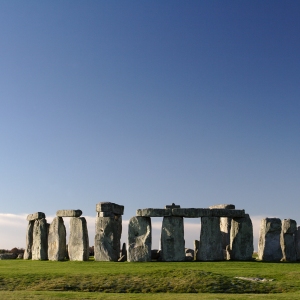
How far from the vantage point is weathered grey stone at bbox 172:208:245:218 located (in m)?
26.7

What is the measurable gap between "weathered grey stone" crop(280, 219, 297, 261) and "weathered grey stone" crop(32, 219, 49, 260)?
40.4 ft

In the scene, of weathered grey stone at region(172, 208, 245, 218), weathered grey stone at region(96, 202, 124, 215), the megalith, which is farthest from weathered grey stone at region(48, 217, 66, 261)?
weathered grey stone at region(172, 208, 245, 218)

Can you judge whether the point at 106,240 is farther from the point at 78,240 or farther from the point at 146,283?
Answer: the point at 146,283

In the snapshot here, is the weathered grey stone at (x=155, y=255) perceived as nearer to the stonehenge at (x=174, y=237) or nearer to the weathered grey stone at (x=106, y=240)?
the stonehenge at (x=174, y=237)

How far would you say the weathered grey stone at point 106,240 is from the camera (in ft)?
88.4

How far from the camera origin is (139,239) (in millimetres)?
26672

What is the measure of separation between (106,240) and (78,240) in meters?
1.66

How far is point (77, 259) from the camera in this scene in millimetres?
27672

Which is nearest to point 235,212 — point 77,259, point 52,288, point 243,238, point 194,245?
point 243,238

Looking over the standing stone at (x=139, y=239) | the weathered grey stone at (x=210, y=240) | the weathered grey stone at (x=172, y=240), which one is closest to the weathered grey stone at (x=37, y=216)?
the standing stone at (x=139, y=239)

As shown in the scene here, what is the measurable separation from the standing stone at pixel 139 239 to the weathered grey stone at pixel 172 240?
721mm

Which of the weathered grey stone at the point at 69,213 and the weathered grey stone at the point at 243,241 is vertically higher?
the weathered grey stone at the point at 69,213

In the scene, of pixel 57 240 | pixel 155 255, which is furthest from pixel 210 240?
pixel 57 240

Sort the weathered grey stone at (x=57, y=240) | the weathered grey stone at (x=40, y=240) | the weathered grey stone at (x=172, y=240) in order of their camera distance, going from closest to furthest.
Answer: the weathered grey stone at (x=172, y=240) < the weathered grey stone at (x=57, y=240) < the weathered grey stone at (x=40, y=240)
